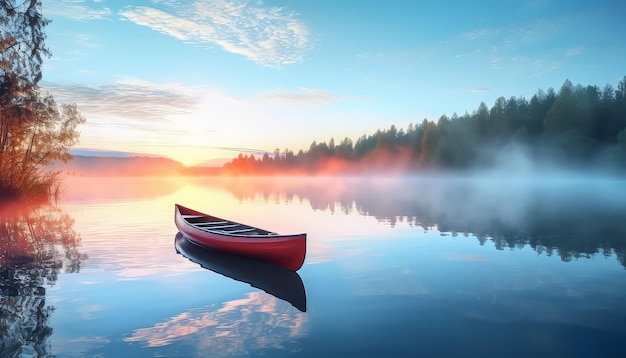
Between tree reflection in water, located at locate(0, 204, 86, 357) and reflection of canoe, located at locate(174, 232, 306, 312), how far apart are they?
19.2 ft

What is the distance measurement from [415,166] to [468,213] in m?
126

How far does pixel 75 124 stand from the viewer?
50.2 metres

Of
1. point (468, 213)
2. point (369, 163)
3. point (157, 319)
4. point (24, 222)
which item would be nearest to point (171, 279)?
point (157, 319)

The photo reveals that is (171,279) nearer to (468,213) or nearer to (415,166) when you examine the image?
(468,213)

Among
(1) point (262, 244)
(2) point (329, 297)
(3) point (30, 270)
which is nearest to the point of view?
(2) point (329, 297)

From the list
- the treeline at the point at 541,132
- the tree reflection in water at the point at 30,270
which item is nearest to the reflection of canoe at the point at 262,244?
the tree reflection in water at the point at 30,270

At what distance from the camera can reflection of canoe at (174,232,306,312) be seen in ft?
46.9

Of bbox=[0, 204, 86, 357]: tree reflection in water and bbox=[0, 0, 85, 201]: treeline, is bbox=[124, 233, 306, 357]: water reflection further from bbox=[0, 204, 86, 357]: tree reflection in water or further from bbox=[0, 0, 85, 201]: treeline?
bbox=[0, 0, 85, 201]: treeline

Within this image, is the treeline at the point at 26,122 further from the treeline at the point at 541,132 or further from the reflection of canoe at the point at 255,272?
the treeline at the point at 541,132

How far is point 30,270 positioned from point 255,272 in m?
10.1

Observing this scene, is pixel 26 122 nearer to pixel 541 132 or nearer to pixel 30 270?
pixel 30 270

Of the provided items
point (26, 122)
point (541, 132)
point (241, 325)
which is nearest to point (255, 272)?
point (241, 325)

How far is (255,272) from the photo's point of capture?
1738 centimetres

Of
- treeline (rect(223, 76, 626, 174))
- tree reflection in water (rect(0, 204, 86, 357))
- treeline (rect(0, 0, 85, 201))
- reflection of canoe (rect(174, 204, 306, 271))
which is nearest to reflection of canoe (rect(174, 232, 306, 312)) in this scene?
reflection of canoe (rect(174, 204, 306, 271))
